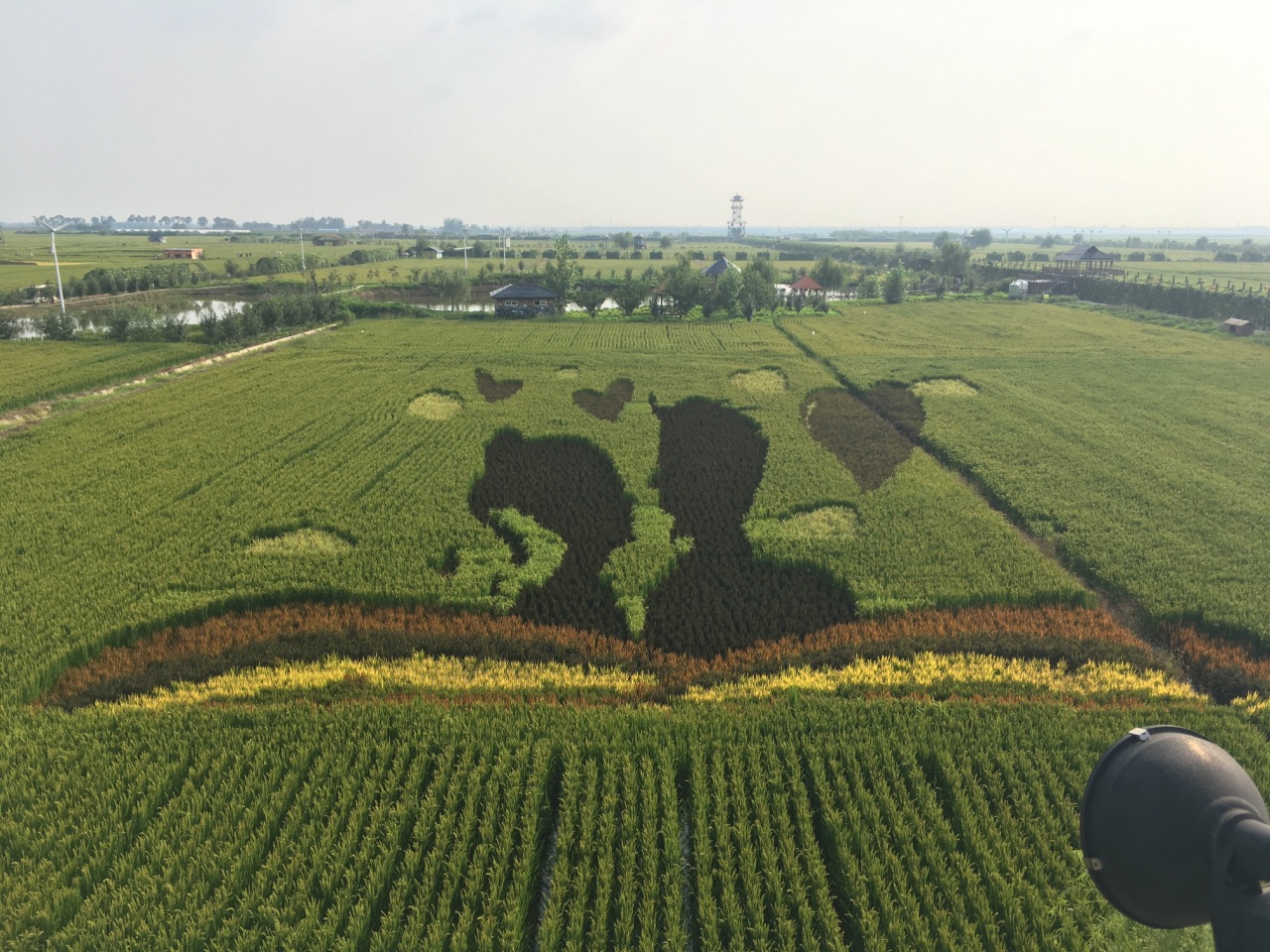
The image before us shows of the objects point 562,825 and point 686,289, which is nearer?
point 562,825

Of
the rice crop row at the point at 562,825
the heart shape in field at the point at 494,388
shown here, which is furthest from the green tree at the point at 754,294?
the rice crop row at the point at 562,825

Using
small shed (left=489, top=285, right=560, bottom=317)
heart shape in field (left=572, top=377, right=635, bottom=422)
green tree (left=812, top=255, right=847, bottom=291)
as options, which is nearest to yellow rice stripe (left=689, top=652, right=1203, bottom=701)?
heart shape in field (left=572, top=377, right=635, bottom=422)

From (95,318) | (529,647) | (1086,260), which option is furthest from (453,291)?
(1086,260)

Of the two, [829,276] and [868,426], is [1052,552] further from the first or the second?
[829,276]

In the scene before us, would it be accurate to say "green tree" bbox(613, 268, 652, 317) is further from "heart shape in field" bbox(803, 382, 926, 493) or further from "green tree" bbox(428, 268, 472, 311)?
"heart shape in field" bbox(803, 382, 926, 493)

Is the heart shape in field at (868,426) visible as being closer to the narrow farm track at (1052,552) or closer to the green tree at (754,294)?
the narrow farm track at (1052,552)
